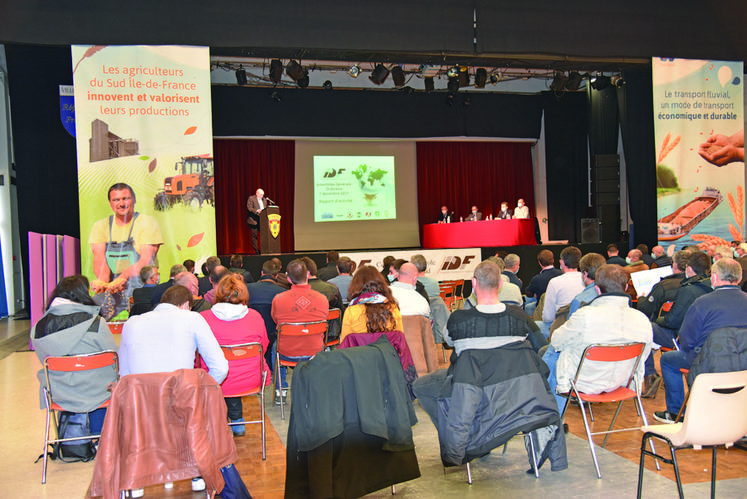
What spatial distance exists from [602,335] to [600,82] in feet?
34.9

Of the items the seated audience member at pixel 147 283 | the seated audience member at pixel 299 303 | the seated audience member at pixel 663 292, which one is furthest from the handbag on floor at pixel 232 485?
the seated audience member at pixel 663 292

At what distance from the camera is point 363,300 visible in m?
3.67

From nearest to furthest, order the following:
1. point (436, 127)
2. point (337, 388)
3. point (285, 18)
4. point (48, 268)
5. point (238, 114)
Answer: point (337, 388)
point (48, 268)
point (285, 18)
point (238, 114)
point (436, 127)

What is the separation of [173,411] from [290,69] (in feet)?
29.6

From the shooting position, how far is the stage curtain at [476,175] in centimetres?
1628

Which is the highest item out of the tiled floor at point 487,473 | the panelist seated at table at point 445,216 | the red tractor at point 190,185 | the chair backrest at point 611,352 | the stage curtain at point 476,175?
the stage curtain at point 476,175

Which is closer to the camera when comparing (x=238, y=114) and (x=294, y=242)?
(x=238, y=114)

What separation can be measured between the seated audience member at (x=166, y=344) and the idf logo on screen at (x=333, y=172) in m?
12.0

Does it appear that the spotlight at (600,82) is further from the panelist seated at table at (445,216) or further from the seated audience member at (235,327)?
the seated audience member at (235,327)

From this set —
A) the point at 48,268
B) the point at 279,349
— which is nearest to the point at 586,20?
the point at 279,349

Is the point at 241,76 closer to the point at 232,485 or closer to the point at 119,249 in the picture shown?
the point at 119,249

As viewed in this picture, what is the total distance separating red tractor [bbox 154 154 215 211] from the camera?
8.75 meters

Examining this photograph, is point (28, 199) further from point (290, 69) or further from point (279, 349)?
point (279, 349)

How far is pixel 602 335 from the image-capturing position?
332 centimetres
